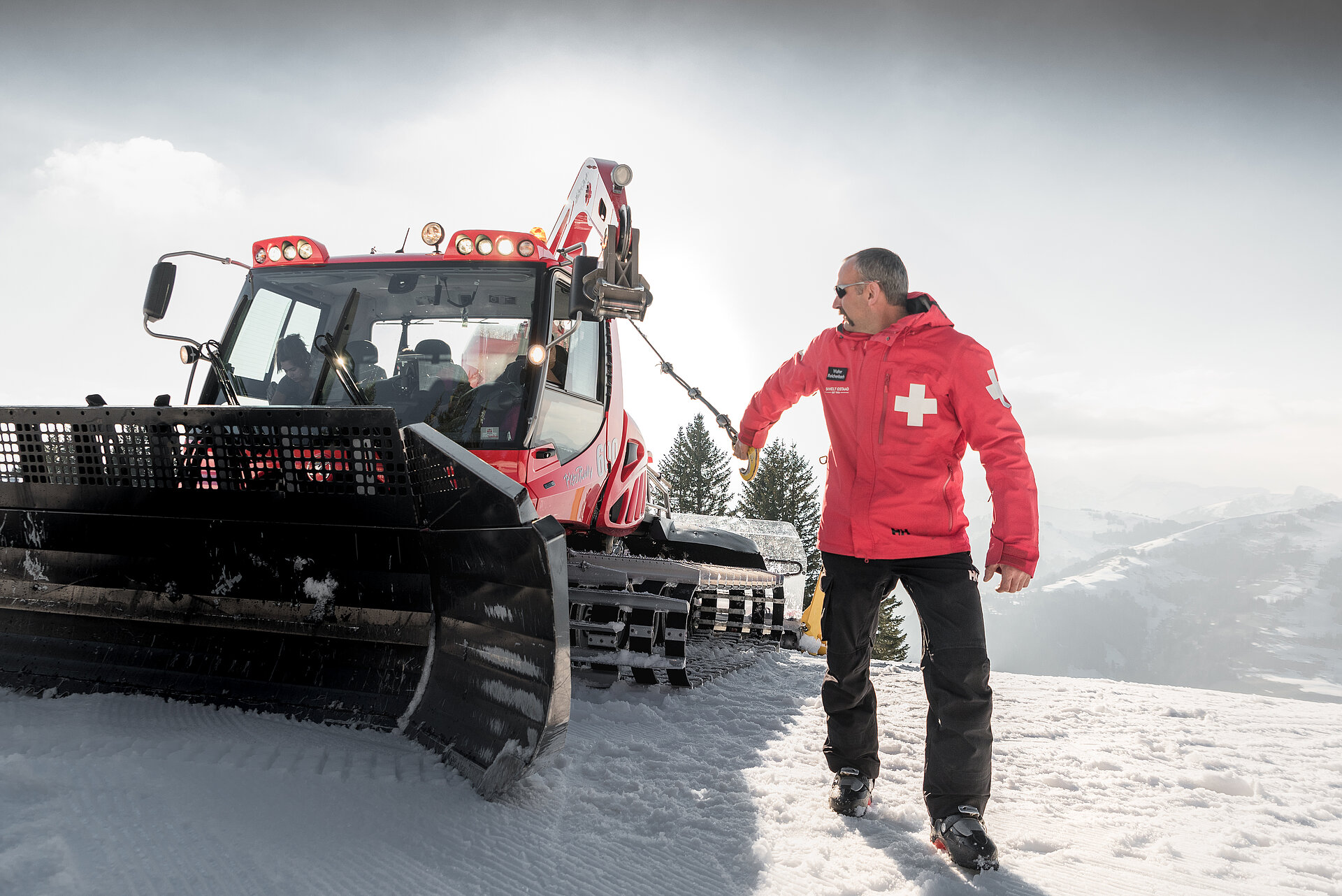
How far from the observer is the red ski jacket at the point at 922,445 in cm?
263

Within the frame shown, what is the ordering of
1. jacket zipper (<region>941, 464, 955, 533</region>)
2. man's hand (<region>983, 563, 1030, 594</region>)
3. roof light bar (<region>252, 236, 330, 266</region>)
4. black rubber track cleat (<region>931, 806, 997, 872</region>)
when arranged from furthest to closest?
roof light bar (<region>252, 236, 330, 266</region>)
jacket zipper (<region>941, 464, 955, 533</region>)
man's hand (<region>983, 563, 1030, 594</region>)
black rubber track cleat (<region>931, 806, 997, 872</region>)

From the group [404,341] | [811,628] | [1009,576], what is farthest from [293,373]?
[811,628]

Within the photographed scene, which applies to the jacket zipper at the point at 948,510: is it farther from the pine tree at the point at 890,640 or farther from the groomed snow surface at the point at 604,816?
the pine tree at the point at 890,640

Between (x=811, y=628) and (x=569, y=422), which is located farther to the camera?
(x=811, y=628)

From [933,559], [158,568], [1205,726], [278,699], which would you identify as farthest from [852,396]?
[1205,726]

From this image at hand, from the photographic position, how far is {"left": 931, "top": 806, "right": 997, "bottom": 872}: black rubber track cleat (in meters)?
2.37

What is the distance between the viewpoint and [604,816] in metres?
2.54

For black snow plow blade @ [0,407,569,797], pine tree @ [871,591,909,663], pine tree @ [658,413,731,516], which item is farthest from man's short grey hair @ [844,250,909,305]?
pine tree @ [658,413,731,516]

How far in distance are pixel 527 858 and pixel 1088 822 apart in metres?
2.15

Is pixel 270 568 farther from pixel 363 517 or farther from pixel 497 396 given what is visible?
pixel 497 396

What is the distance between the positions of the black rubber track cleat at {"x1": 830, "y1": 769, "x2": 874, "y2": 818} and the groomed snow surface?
72 millimetres

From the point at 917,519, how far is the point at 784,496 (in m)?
38.9

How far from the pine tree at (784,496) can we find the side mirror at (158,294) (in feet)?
Result: 119

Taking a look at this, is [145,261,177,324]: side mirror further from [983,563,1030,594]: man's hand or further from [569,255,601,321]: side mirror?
[983,563,1030,594]: man's hand
